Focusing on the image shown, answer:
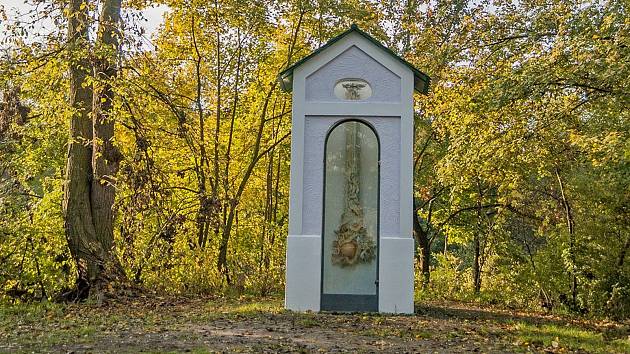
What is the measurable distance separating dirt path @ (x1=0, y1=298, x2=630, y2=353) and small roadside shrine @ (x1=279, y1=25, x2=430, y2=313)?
0.56m

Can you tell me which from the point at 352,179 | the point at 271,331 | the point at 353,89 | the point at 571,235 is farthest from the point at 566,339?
the point at 571,235

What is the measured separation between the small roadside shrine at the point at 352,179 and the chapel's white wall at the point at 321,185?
0.02m

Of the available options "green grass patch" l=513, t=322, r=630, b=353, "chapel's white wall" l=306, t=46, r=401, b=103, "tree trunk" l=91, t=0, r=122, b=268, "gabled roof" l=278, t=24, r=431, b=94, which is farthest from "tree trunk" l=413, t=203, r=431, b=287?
"green grass patch" l=513, t=322, r=630, b=353

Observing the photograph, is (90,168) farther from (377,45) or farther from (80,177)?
(377,45)

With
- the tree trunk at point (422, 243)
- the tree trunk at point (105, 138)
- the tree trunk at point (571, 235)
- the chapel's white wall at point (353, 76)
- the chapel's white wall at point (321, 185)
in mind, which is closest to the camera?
the chapel's white wall at point (321, 185)

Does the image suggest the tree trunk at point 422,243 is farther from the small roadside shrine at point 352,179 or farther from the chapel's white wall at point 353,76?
the chapel's white wall at point 353,76

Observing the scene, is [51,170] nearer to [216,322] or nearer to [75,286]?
[75,286]

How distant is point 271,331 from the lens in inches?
316

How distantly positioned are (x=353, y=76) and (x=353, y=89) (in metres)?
0.21

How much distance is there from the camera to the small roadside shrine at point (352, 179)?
396 inches

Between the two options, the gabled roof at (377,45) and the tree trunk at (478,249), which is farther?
the tree trunk at (478,249)

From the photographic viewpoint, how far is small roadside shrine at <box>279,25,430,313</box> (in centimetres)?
1005

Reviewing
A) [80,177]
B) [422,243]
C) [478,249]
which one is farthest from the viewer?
[422,243]

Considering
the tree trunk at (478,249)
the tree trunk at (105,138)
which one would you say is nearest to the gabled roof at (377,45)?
the tree trunk at (105,138)
